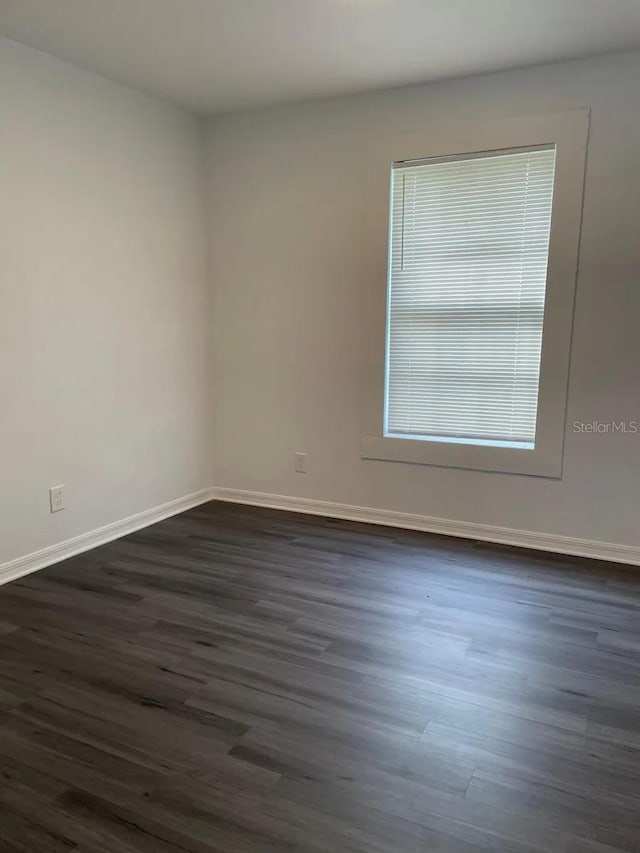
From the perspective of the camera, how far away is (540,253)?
3.07 meters

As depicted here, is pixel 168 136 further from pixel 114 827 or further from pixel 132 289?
pixel 114 827

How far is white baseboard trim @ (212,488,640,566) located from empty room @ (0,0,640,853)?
2cm

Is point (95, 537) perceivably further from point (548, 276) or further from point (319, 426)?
point (548, 276)

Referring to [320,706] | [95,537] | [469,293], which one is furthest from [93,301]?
[320,706]

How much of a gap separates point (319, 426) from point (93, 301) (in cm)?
151

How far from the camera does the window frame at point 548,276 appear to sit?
2.93 meters

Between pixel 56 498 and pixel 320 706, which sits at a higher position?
pixel 56 498

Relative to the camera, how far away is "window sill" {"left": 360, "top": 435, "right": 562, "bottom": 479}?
3172 mm

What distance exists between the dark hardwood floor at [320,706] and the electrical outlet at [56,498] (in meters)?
0.29

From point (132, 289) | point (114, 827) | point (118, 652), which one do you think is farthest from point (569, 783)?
point (132, 289)

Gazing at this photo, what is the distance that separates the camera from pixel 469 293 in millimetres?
3258

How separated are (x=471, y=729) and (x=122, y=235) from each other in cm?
295

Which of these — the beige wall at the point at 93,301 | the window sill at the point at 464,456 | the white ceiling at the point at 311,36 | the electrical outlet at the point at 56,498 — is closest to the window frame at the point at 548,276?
the window sill at the point at 464,456

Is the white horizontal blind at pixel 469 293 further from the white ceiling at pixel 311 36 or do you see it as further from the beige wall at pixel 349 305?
the white ceiling at pixel 311 36
